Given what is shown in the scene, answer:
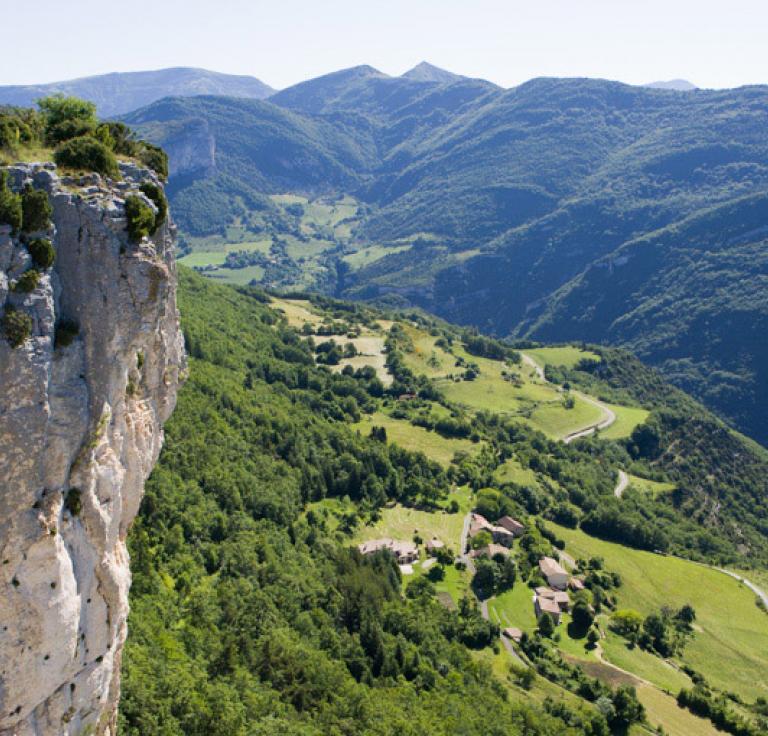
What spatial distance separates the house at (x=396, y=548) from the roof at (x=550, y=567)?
2001cm

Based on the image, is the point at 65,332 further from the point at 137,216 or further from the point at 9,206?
the point at 137,216

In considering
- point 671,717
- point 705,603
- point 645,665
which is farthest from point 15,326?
point 705,603

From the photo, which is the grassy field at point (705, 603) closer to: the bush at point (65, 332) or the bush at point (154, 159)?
the bush at point (154, 159)

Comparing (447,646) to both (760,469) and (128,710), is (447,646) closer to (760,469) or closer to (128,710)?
(128,710)

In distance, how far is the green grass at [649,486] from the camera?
160 meters

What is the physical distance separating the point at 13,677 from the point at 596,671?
2854 inches

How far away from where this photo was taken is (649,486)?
163875mm

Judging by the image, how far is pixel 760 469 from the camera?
191625 millimetres

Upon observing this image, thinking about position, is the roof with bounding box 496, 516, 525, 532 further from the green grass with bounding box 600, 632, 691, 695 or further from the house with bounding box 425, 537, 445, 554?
the green grass with bounding box 600, 632, 691, 695

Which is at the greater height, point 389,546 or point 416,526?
point 389,546

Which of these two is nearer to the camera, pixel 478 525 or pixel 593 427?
pixel 478 525

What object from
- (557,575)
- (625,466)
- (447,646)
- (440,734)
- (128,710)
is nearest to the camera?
(128,710)

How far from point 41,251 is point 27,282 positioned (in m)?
1.15

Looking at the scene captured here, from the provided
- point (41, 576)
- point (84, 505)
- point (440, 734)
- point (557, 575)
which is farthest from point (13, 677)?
point (557, 575)
